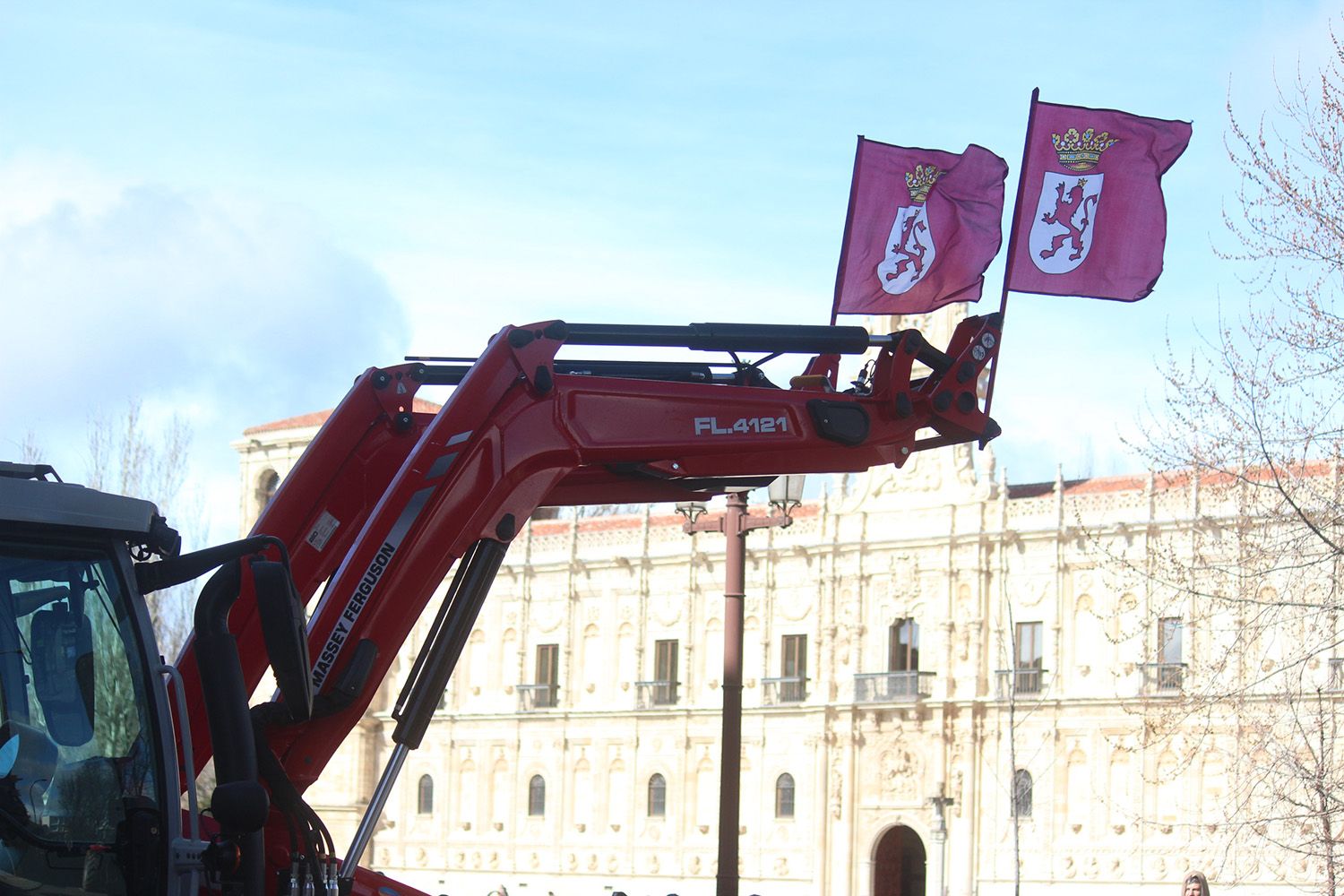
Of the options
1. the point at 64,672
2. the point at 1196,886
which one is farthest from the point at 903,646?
the point at 64,672

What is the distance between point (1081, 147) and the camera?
990cm

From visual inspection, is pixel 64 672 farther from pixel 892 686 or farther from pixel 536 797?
pixel 536 797

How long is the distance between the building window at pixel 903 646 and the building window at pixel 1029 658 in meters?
2.50

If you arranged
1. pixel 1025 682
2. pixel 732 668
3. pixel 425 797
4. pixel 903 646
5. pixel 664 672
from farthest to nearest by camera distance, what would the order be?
pixel 425 797 < pixel 664 672 < pixel 903 646 < pixel 1025 682 < pixel 732 668

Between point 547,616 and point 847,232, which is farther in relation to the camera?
point 547,616

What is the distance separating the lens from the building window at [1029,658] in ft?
132

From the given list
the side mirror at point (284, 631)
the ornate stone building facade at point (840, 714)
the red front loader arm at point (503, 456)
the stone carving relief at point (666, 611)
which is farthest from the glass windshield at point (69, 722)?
the stone carving relief at point (666, 611)

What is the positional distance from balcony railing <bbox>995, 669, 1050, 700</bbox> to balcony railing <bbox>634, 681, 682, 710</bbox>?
8634 millimetres

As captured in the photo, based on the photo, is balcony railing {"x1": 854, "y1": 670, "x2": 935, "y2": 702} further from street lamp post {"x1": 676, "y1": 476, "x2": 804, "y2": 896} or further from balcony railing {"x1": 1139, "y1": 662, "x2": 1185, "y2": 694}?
street lamp post {"x1": 676, "y1": 476, "x2": 804, "y2": 896}

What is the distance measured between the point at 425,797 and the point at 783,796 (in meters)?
11.0

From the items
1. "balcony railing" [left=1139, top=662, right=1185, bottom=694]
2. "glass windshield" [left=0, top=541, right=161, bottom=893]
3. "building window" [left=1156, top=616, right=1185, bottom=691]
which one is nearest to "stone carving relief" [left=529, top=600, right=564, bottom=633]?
"balcony railing" [left=1139, top=662, right=1185, bottom=694]

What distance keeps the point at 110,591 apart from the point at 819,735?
38.6m

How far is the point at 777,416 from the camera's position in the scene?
6.73 metres

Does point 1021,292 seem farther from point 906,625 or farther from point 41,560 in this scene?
point 906,625
